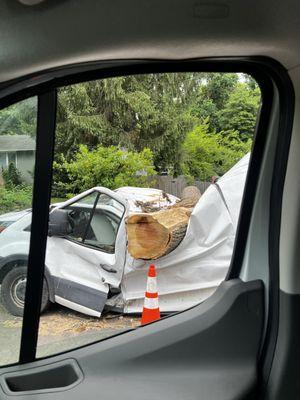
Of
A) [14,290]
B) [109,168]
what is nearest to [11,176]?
[14,290]

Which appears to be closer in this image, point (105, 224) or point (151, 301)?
point (151, 301)

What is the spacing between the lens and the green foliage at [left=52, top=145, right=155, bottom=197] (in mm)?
3570

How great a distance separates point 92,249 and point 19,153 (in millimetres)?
2100

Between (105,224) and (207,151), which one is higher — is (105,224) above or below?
below

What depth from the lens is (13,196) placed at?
4.64 feet

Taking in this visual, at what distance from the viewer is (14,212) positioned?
1.44 m

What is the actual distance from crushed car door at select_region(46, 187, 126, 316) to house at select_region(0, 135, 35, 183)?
1220 mm

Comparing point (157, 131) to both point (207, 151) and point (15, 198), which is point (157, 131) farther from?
point (15, 198)

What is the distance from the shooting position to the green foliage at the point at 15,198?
1.39 metres

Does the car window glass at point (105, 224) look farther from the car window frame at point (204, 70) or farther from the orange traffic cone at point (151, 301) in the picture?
the car window frame at point (204, 70)

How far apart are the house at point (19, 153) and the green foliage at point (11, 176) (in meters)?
0.01

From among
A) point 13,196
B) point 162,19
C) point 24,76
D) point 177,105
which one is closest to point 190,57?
point 162,19

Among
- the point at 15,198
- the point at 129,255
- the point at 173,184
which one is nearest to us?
the point at 15,198

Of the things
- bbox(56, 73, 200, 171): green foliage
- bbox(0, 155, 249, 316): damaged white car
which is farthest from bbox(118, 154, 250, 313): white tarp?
bbox(56, 73, 200, 171): green foliage
